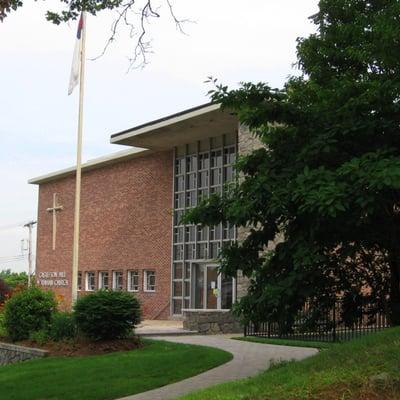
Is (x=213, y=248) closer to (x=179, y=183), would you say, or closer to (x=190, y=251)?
(x=190, y=251)

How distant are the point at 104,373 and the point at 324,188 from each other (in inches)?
272

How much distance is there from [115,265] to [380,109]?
2921 cm

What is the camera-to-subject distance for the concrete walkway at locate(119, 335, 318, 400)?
11.0 metres

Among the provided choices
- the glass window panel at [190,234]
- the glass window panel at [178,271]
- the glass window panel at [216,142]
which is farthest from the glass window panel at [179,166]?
the glass window panel at [178,271]

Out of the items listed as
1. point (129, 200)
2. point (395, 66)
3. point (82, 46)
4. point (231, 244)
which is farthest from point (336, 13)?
point (129, 200)

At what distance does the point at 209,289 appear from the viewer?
104 feet

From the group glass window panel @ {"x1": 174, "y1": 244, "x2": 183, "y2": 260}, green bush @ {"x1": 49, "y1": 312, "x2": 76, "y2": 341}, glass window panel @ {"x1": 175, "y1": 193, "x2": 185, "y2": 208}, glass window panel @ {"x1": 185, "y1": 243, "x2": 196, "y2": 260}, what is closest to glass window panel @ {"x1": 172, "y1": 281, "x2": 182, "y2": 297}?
glass window panel @ {"x1": 174, "y1": 244, "x2": 183, "y2": 260}

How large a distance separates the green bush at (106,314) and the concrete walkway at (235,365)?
2.44 m

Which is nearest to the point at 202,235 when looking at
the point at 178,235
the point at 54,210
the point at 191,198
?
the point at 178,235

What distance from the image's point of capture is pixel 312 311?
9766 mm

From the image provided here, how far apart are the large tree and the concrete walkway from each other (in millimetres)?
1893

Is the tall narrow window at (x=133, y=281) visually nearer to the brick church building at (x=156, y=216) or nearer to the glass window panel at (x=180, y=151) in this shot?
the brick church building at (x=156, y=216)

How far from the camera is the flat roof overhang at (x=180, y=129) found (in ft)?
94.0

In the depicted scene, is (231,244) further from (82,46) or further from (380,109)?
(82,46)
